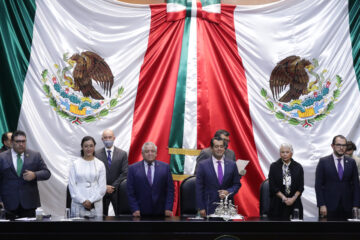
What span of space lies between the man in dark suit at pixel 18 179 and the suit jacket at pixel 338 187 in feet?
9.24

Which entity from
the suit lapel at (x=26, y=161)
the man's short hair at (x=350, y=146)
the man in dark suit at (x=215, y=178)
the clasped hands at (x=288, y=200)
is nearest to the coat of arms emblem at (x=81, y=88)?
the suit lapel at (x=26, y=161)

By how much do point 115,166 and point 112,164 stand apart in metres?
0.04

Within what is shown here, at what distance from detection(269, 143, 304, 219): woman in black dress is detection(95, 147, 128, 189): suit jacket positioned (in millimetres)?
1576


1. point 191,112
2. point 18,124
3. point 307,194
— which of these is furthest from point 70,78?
point 307,194

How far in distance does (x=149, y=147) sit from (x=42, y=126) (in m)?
1.79

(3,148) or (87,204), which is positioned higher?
(3,148)

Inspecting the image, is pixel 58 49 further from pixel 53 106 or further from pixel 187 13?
pixel 187 13

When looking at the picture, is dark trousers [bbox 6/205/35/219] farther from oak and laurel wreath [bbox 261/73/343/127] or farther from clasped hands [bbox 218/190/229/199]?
oak and laurel wreath [bbox 261/73/343/127]

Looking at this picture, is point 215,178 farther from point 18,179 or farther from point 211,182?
point 18,179

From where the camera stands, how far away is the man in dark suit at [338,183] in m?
5.63

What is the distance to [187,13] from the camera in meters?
6.80

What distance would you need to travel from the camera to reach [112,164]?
592 cm

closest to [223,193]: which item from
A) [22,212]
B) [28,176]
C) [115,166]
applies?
[115,166]
